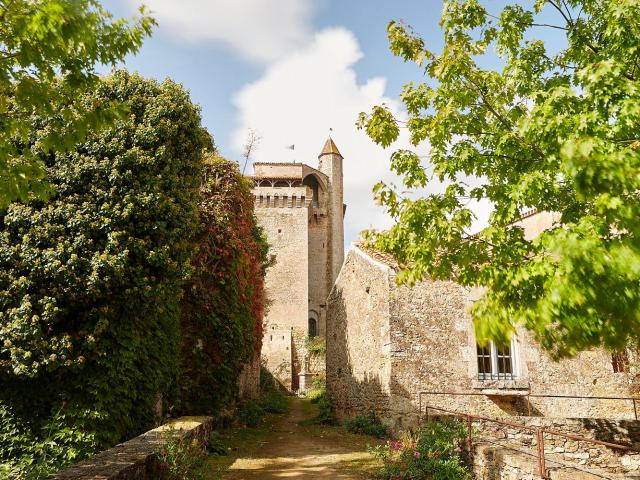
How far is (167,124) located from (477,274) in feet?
21.9

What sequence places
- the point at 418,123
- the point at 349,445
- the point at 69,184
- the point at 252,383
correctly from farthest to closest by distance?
the point at 252,383
the point at 349,445
the point at 69,184
the point at 418,123

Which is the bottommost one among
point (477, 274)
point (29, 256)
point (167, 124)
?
point (477, 274)

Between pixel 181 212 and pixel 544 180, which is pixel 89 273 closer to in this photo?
pixel 181 212

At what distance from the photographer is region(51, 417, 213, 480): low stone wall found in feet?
15.5

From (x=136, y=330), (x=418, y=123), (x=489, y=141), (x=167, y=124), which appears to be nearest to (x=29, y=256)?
(x=136, y=330)

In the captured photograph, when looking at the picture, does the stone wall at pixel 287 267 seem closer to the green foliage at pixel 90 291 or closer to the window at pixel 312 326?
the window at pixel 312 326

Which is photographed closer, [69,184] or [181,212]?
[69,184]

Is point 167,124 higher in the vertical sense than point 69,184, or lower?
higher

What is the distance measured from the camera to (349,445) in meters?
10.9

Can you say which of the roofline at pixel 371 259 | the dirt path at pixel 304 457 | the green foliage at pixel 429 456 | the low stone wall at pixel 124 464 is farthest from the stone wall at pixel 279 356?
the low stone wall at pixel 124 464

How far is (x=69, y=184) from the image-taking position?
26.9 feet

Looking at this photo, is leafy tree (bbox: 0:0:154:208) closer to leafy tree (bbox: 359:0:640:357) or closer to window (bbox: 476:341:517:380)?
leafy tree (bbox: 359:0:640:357)

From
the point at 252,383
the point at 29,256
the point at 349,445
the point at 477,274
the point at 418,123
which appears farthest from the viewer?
the point at 252,383

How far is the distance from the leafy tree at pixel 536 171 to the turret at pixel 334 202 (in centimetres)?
3896
